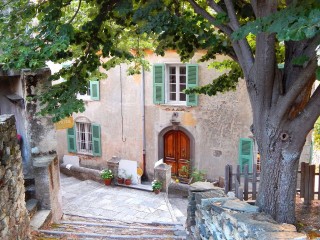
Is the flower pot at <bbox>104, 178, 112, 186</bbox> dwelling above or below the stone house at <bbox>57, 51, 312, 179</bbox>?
below

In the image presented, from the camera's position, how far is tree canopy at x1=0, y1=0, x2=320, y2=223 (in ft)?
14.3

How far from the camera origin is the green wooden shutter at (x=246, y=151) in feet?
43.1

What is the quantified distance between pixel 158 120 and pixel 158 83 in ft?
5.13

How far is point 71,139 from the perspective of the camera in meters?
16.6

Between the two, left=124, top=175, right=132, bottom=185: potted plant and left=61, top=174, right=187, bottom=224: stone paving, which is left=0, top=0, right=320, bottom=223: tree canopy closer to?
left=61, top=174, right=187, bottom=224: stone paving

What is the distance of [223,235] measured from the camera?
4.51 metres

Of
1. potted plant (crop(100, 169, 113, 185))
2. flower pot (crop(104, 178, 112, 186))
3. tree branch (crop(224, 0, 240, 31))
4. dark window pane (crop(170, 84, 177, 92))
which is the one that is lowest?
flower pot (crop(104, 178, 112, 186))

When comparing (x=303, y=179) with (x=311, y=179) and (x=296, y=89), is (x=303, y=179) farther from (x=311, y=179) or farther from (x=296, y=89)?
(x=296, y=89)

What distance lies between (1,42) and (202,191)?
4.51m

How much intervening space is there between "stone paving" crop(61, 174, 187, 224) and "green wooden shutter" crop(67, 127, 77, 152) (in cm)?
316

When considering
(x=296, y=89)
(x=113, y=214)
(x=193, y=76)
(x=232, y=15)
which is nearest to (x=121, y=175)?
(x=113, y=214)

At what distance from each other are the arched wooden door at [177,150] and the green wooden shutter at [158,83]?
5.17ft

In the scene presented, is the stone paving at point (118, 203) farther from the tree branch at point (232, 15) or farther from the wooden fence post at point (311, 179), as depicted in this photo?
the tree branch at point (232, 15)

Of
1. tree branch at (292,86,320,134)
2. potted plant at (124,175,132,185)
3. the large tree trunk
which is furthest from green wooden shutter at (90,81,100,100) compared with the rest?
tree branch at (292,86,320,134)
